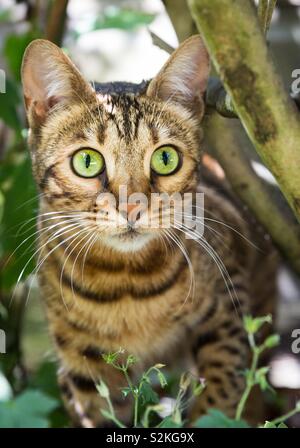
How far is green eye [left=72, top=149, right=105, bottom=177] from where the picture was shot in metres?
2.20

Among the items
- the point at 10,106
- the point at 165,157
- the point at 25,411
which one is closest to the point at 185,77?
the point at 165,157

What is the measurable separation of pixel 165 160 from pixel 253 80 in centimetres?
69

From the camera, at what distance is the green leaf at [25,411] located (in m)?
1.59

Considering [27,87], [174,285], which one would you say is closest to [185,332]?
[174,285]

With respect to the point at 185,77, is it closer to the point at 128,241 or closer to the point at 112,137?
the point at 112,137

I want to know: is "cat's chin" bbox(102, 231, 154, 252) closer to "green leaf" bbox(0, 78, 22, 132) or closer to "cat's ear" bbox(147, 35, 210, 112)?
"cat's ear" bbox(147, 35, 210, 112)

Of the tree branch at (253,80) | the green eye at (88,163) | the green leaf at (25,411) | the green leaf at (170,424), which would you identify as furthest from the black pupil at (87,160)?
the green leaf at (170,424)

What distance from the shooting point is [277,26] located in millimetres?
4672

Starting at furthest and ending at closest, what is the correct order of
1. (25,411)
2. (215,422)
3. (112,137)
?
1. (112,137)
2. (25,411)
3. (215,422)

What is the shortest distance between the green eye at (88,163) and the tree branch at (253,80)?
22.8 inches

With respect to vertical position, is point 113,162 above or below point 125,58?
below

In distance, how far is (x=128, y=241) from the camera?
88.6 inches
